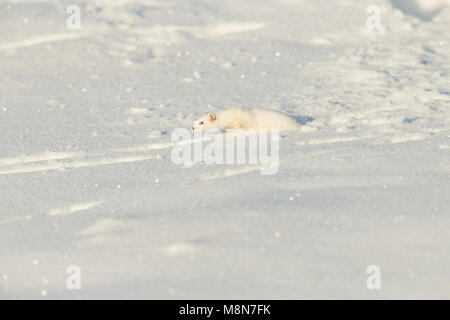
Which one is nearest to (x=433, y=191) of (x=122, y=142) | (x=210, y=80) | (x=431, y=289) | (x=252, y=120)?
(x=431, y=289)

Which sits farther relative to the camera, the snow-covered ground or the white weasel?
the white weasel

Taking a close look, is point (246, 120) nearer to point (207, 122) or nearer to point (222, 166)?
point (207, 122)

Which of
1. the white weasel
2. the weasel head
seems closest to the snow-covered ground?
the white weasel

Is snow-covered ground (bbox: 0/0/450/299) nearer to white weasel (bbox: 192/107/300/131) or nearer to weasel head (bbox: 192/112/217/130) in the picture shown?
white weasel (bbox: 192/107/300/131)

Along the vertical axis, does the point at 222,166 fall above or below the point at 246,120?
below

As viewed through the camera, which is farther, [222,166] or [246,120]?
→ [246,120]

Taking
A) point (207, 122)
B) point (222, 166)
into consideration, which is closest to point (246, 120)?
point (207, 122)
